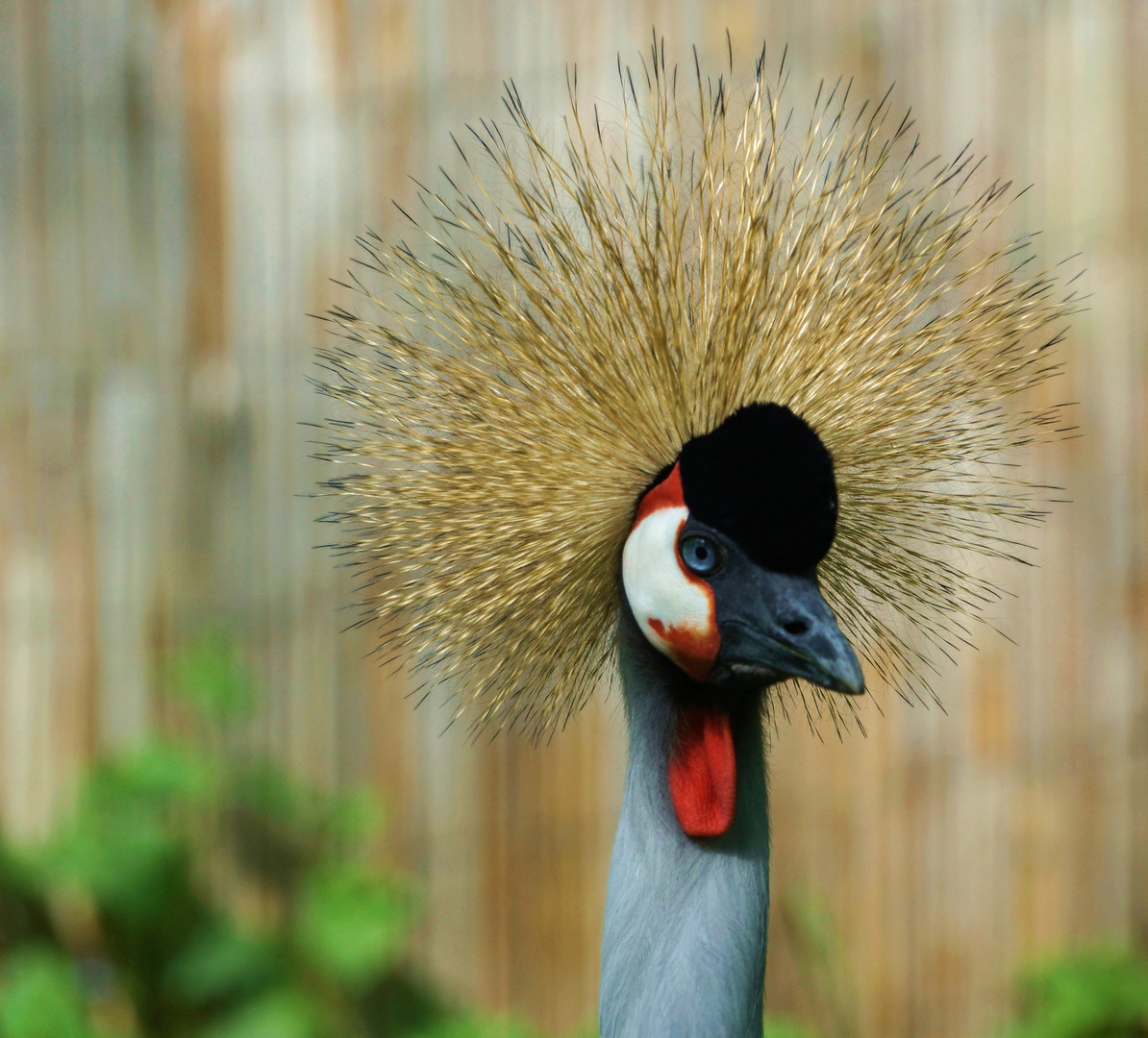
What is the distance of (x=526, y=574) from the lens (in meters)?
0.96

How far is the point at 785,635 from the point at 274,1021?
1395 mm

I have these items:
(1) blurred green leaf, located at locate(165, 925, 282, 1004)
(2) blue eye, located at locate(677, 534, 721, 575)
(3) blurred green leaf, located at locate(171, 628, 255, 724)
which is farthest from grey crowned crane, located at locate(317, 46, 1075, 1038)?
(1) blurred green leaf, located at locate(165, 925, 282, 1004)

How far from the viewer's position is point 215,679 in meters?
1.96

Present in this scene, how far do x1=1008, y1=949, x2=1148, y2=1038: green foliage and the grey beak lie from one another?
1.28 meters

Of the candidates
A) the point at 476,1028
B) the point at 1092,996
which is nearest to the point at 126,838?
the point at 476,1028

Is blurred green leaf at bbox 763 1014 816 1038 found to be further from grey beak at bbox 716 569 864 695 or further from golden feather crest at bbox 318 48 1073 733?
grey beak at bbox 716 569 864 695

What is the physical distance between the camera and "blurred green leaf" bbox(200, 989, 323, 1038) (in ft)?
6.02

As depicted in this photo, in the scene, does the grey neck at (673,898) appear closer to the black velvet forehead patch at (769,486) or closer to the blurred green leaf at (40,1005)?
the black velvet forehead patch at (769,486)

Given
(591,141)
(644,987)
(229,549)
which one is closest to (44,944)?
(229,549)

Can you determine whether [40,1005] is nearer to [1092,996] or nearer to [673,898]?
[673,898]

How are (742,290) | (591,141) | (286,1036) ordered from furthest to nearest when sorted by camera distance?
(286,1036) → (591,141) → (742,290)

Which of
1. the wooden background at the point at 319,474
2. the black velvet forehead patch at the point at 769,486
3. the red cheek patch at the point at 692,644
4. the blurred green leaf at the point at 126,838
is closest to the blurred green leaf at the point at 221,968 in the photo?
the blurred green leaf at the point at 126,838

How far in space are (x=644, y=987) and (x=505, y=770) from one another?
3.46ft

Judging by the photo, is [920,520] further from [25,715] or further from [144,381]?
[25,715]
